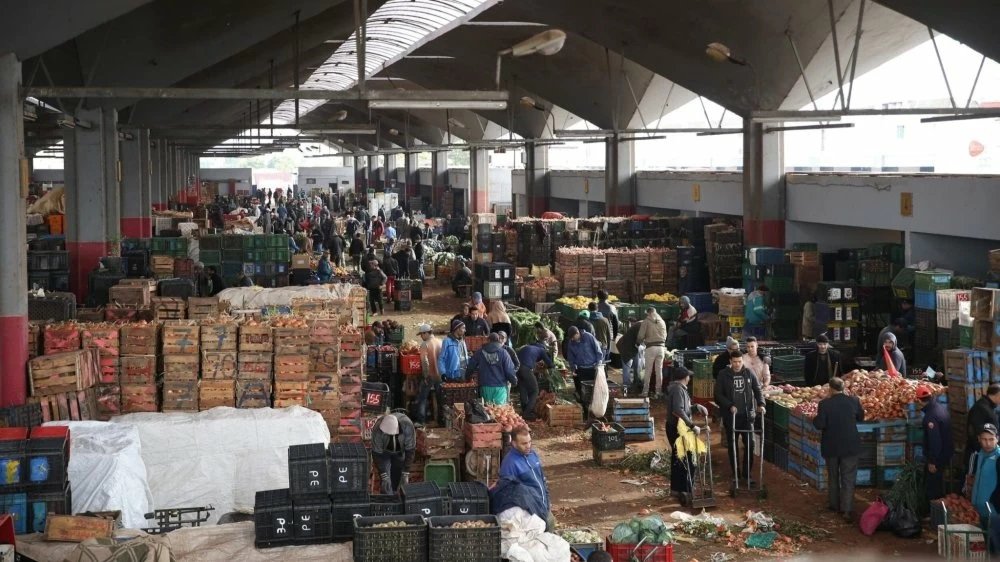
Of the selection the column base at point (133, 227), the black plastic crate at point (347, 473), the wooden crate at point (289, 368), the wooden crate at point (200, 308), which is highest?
the column base at point (133, 227)

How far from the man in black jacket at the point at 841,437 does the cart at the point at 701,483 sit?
1.07 m

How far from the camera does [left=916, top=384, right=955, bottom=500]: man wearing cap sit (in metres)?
10.5

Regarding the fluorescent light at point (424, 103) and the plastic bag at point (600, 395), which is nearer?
the plastic bag at point (600, 395)

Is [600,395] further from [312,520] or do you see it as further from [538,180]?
[538,180]

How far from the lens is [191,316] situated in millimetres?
16219

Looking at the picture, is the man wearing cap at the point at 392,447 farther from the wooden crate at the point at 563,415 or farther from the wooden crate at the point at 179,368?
the wooden crate at the point at 563,415

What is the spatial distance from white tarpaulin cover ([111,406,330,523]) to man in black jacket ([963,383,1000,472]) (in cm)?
576

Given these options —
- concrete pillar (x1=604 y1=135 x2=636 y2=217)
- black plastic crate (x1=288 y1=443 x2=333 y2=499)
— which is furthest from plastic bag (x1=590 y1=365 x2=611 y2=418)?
concrete pillar (x1=604 y1=135 x2=636 y2=217)

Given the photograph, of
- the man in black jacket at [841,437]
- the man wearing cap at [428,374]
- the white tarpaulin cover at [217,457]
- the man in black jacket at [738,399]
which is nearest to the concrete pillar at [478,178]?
the man wearing cap at [428,374]

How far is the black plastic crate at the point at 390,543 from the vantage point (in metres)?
7.24

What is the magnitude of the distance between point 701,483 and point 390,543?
15.9 feet

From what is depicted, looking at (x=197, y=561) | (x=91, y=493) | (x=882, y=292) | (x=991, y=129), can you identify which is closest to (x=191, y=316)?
(x=91, y=493)

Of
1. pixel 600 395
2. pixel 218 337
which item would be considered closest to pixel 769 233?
pixel 600 395

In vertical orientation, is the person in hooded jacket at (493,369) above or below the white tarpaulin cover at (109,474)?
above
